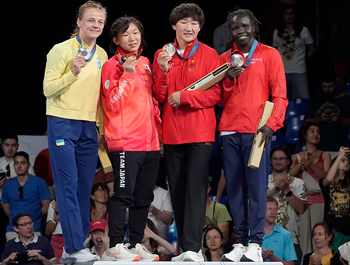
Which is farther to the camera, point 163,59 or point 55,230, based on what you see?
point 55,230

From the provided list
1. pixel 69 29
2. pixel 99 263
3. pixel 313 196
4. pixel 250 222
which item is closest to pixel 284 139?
pixel 313 196

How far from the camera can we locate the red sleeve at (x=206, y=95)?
4867 millimetres

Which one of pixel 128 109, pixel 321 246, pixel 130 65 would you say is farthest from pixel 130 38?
pixel 321 246

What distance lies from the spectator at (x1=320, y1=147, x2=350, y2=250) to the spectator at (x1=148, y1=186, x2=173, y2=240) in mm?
1721

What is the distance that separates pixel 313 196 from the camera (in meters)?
7.63

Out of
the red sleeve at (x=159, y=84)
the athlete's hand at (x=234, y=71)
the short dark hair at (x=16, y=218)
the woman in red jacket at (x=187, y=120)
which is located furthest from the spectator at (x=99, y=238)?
the athlete's hand at (x=234, y=71)

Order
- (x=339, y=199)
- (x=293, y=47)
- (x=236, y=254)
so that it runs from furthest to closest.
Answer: (x=293, y=47)
(x=339, y=199)
(x=236, y=254)

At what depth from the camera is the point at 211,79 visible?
4.90 metres

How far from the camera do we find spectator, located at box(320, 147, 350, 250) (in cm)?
741

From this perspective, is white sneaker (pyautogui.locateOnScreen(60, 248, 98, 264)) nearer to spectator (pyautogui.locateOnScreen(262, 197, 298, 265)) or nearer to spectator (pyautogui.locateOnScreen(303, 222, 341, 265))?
spectator (pyautogui.locateOnScreen(262, 197, 298, 265))

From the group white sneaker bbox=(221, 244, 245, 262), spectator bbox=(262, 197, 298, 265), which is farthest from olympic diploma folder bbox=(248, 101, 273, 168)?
spectator bbox=(262, 197, 298, 265)

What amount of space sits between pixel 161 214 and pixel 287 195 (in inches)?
54.4

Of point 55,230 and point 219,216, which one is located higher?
point 219,216

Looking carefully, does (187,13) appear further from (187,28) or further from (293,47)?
(293,47)
